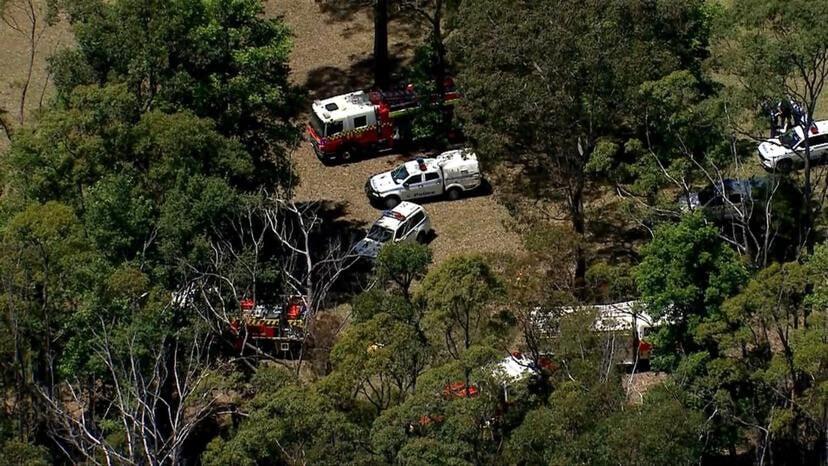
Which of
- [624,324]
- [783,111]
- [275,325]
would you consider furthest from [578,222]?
[275,325]

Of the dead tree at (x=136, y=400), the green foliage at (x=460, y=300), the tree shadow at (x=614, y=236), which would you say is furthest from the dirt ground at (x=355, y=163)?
the dead tree at (x=136, y=400)

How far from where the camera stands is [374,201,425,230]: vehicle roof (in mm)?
52188

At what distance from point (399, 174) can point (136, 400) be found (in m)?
21.0

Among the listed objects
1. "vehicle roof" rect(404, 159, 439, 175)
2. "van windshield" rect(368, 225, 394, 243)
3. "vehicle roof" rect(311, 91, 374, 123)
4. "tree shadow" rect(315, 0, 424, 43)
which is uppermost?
"tree shadow" rect(315, 0, 424, 43)

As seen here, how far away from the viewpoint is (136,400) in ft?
121

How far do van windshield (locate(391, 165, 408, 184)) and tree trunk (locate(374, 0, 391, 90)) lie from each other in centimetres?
808

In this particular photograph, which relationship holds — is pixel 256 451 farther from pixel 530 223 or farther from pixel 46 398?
pixel 530 223

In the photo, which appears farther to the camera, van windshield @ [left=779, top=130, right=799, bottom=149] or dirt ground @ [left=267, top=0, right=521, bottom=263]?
dirt ground @ [left=267, top=0, right=521, bottom=263]

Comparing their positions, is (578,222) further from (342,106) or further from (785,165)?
(342,106)

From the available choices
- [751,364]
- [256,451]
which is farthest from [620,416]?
[256,451]

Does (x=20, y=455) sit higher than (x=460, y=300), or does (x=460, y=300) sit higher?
(x=460, y=300)

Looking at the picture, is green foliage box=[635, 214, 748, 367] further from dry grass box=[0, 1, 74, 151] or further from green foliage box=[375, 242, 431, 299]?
dry grass box=[0, 1, 74, 151]

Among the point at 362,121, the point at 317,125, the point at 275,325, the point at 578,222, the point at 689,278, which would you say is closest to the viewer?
the point at 689,278

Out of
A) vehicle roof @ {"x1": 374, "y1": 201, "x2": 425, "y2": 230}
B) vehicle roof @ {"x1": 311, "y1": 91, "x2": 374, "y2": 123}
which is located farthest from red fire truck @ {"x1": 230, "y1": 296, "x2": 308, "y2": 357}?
vehicle roof @ {"x1": 311, "y1": 91, "x2": 374, "y2": 123}
